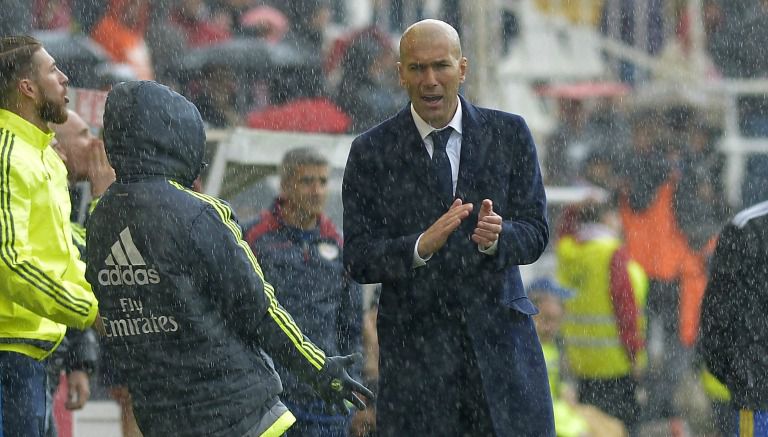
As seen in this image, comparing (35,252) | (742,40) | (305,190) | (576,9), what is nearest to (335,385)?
(35,252)

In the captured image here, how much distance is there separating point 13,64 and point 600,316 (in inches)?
246

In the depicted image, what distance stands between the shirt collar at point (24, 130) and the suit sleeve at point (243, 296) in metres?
1.43

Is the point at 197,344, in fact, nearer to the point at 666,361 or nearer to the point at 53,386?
the point at 53,386

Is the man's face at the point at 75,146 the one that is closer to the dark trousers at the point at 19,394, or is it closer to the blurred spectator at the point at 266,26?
the dark trousers at the point at 19,394

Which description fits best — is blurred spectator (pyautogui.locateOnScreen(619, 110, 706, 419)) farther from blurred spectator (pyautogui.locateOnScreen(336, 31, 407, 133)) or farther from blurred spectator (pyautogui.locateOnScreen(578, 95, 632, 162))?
blurred spectator (pyautogui.locateOnScreen(336, 31, 407, 133))

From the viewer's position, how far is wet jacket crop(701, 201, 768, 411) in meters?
7.24

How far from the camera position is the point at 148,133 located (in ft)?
19.6

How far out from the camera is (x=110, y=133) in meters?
6.03

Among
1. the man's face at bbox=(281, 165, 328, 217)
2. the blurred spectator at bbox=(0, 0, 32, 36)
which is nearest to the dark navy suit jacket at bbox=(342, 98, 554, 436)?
the man's face at bbox=(281, 165, 328, 217)

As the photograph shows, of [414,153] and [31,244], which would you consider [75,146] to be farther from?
[414,153]

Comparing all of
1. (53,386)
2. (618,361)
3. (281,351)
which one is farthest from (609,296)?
(281,351)

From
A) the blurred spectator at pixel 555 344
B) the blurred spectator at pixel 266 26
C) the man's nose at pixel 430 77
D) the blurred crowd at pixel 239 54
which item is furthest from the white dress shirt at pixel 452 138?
the blurred spectator at pixel 266 26

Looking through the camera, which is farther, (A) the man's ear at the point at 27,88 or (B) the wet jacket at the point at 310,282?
(B) the wet jacket at the point at 310,282

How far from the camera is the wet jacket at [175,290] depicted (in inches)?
233
